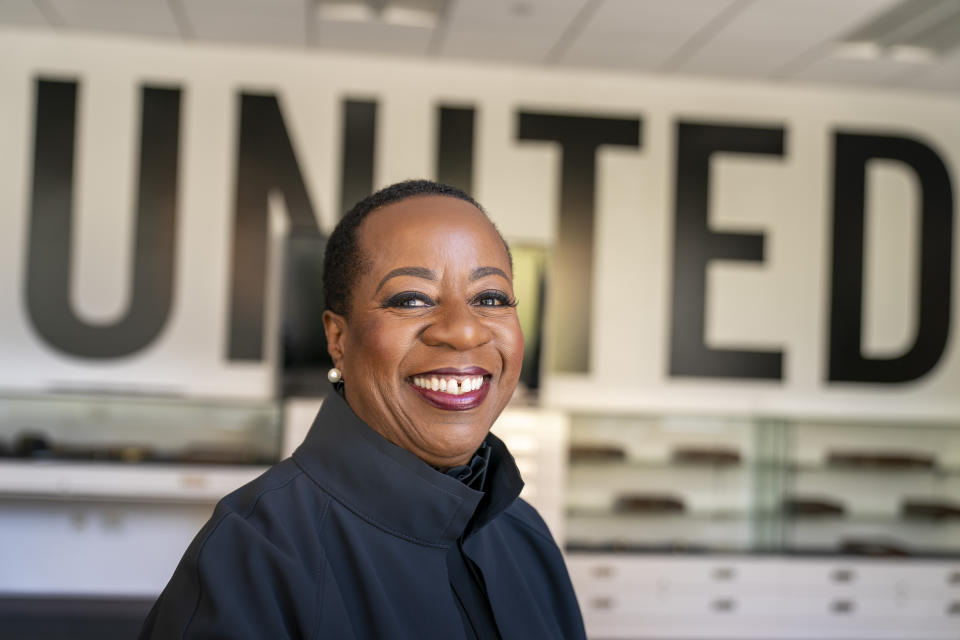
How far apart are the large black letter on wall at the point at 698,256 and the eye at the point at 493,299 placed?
422 cm

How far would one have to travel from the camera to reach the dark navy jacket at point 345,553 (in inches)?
29.1

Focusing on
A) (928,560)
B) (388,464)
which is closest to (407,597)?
(388,464)

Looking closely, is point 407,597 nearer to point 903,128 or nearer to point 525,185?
point 525,185

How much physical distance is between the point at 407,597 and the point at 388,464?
0.13 metres

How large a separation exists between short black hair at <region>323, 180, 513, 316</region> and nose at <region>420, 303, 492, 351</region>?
10cm

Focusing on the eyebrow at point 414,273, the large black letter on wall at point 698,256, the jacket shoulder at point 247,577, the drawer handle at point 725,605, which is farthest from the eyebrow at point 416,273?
the large black letter on wall at point 698,256

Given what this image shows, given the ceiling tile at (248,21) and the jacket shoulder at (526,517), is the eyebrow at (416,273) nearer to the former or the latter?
the jacket shoulder at (526,517)

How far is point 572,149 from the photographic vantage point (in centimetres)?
496

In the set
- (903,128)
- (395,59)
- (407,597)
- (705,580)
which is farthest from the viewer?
(903,128)

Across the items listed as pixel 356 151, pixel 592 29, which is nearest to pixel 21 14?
pixel 356 151

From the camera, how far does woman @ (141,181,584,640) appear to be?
0.76 meters

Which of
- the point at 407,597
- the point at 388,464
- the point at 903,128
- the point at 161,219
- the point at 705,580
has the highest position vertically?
the point at 903,128

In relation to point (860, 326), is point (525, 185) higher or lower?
higher

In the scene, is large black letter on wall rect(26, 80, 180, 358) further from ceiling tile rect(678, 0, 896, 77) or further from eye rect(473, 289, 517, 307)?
eye rect(473, 289, 517, 307)
